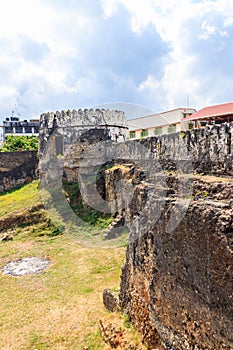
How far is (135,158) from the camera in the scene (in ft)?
40.4

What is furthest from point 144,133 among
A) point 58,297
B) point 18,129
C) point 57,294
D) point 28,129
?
point 18,129

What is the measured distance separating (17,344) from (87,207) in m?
7.46

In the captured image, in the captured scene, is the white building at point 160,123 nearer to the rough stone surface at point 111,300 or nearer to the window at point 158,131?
the window at point 158,131

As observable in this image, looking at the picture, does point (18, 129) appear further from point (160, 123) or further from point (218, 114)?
point (218, 114)

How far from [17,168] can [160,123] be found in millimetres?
9362

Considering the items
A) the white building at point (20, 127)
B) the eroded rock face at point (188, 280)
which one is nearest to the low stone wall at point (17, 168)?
the eroded rock face at point (188, 280)

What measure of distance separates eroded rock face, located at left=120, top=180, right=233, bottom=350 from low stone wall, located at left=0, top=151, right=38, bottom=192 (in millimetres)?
15954

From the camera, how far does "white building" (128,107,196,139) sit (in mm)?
17106

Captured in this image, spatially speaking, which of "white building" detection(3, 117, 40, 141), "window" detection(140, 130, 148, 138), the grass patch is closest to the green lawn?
the grass patch

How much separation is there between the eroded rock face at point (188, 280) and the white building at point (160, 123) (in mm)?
11706

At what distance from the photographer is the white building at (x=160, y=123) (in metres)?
17.1

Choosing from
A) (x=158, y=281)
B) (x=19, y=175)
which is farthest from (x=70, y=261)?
(x=19, y=175)

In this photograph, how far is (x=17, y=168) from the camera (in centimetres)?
2066

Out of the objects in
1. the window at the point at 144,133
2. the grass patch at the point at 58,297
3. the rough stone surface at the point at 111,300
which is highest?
the window at the point at 144,133
